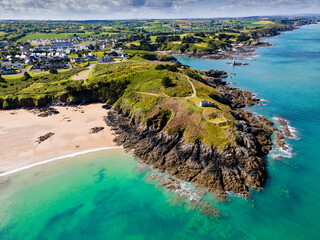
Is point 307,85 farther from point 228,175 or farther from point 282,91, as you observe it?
→ point 228,175

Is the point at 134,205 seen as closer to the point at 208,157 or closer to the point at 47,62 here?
the point at 208,157

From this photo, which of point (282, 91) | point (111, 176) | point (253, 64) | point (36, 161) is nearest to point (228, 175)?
point (111, 176)

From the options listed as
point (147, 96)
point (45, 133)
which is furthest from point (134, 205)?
point (45, 133)

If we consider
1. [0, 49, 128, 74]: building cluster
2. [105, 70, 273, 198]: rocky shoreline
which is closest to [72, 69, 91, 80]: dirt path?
[0, 49, 128, 74]: building cluster

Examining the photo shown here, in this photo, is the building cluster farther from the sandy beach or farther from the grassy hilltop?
the sandy beach

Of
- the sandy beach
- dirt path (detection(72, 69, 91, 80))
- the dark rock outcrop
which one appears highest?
dirt path (detection(72, 69, 91, 80))

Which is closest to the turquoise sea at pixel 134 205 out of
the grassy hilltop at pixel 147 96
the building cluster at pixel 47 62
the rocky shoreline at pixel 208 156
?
the rocky shoreline at pixel 208 156

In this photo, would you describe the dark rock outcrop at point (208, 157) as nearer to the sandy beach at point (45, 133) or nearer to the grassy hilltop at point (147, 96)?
the grassy hilltop at point (147, 96)
